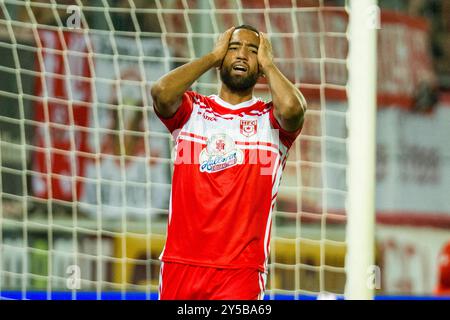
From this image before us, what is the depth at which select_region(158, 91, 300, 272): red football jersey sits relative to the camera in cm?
396

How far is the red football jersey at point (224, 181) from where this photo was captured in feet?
13.0

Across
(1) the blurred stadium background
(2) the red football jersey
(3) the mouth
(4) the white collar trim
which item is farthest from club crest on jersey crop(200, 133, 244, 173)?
(1) the blurred stadium background

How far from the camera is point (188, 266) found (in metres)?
3.98

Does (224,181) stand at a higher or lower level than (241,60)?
lower

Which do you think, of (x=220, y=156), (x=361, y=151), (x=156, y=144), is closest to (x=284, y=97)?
(x=220, y=156)

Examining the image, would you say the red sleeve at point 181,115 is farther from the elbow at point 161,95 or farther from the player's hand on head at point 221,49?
the player's hand on head at point 221,49

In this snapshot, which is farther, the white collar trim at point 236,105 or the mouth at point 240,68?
the white collar trim at point 236,105

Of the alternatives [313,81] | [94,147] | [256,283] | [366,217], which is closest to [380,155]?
[313,81]

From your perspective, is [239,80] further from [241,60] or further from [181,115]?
[181,115]

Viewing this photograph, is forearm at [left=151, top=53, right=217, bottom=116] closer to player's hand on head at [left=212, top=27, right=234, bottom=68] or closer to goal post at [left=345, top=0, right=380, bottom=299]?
player's hand on head at [left=212, top=27, right=234, bottom=68]

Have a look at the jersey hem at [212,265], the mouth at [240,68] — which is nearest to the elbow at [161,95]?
the mouth at [240,68]

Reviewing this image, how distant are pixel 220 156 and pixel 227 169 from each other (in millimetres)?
57

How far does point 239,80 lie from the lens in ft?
13.2
